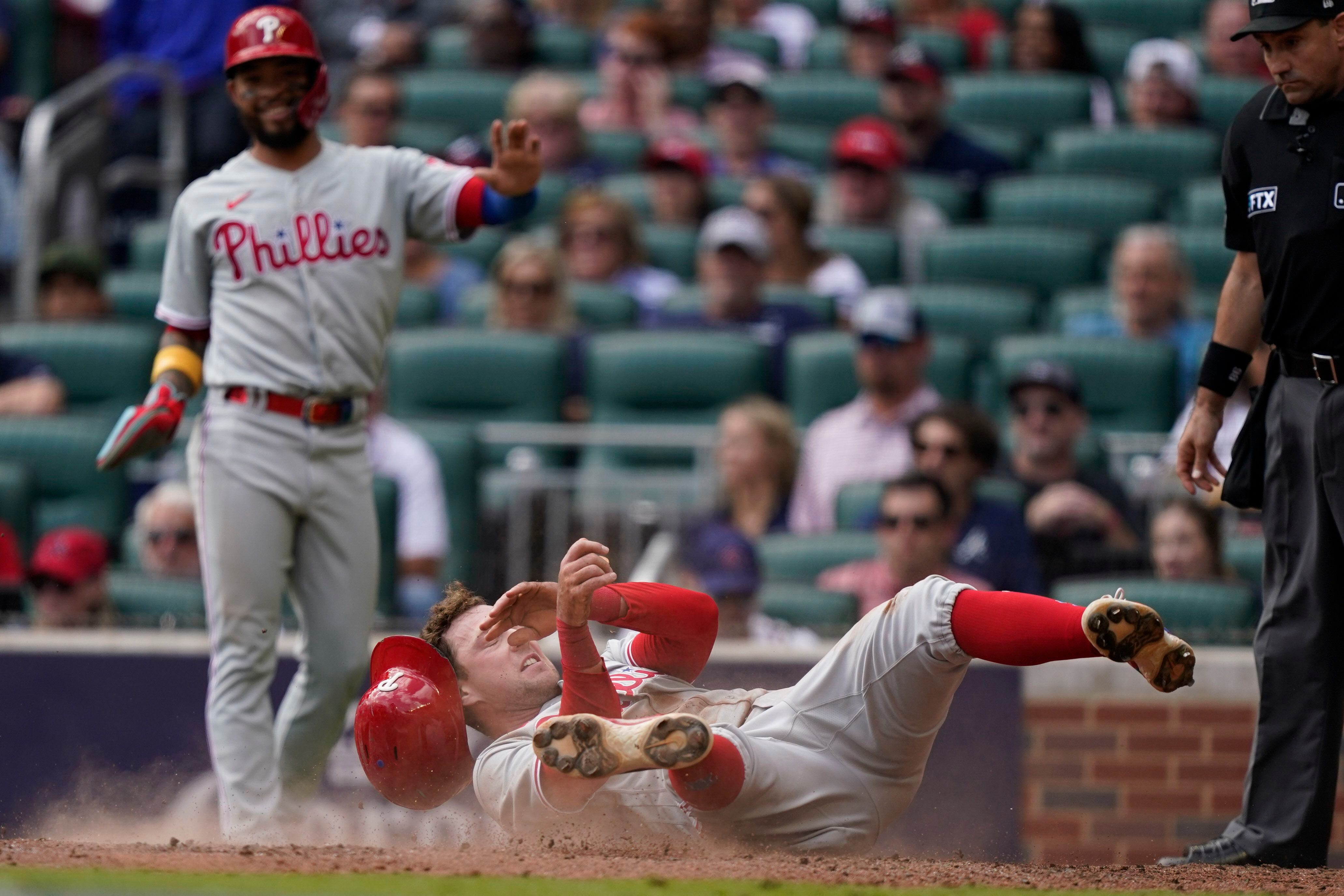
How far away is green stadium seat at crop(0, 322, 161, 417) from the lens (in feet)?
26.7

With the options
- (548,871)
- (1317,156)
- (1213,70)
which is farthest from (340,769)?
(1213,70)

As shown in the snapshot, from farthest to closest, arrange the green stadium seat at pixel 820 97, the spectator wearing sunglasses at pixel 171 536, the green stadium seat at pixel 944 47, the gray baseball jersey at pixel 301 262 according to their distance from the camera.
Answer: the green stadium seat at pixel 944 47 < the green stadium seat at pixel 820 97 < the spectator wearing sunglasses at pixel 171 536 < the gray baseball jersey at pixel 301 262

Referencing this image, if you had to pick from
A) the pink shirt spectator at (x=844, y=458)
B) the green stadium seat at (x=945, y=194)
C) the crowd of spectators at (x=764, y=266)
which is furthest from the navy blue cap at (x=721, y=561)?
the green stadium seat at (x=945, y=194)

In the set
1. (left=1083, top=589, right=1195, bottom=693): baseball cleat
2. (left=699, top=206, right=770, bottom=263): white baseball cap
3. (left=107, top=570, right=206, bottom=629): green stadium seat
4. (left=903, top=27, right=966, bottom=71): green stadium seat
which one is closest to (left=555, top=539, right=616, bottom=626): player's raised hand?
(left=1083, top=589, right=1195, bottom=693): baseball cleat

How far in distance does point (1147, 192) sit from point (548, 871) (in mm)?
6522

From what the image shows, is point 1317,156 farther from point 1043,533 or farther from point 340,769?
point 340,769

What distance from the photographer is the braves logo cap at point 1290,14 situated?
155 inches

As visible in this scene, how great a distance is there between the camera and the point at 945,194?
937 cm

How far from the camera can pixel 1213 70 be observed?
1047 cm

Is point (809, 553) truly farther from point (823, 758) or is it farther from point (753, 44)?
point (753, 44)

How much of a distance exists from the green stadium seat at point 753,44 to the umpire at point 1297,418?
720 cm

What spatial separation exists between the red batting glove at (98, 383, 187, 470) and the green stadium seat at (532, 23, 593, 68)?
6798mm

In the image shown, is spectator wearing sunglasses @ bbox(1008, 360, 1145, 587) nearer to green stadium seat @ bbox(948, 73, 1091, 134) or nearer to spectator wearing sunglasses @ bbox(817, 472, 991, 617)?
spectator wearing sunglasses @ bbox(817, 472, 991, 617)

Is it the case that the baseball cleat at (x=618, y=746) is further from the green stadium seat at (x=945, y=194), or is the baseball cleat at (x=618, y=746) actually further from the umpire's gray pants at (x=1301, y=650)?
the green stadium seat at (x=945, y=194)
